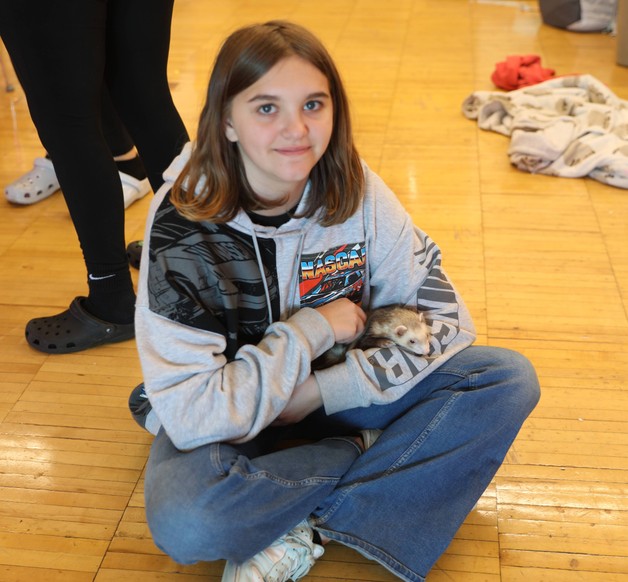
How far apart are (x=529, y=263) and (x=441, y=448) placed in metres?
0.81

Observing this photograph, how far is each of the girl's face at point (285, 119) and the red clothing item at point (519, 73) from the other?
5.86 feet

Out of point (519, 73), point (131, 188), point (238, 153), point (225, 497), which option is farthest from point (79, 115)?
point (519, 73)

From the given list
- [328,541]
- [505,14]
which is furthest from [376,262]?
[505,14]

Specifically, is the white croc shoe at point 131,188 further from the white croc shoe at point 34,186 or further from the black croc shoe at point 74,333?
the black croc shoe at point 74,333

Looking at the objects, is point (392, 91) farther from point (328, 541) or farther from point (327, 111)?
point (328, 541)

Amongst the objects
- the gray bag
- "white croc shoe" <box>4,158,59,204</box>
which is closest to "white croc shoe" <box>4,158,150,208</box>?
"white croc shoe" <box>4,158,59,204</box>

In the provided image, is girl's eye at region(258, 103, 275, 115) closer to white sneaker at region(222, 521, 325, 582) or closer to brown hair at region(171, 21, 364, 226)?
brown hair at region(171, 21, 364, 226)

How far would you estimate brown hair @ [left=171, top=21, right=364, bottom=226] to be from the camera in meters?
1.01

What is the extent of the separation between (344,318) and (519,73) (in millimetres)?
1839

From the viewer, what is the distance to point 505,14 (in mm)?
3586

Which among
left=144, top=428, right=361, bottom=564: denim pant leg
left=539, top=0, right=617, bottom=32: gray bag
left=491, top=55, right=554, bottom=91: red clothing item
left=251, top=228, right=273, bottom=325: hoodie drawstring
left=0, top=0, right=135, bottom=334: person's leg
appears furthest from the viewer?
left=539, top=0, right=617, bottom=32: gray bag

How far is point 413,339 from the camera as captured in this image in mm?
1142

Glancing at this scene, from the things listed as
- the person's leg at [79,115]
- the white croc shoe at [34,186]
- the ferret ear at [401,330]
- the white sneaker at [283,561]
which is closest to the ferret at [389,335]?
the ferret ear at [401,330]

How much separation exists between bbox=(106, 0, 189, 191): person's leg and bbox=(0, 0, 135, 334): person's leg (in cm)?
8
